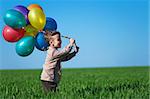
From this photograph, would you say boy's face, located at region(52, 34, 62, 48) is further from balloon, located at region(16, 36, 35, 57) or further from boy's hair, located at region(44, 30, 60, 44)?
balloon, located at region(16, 36, 35, 57)

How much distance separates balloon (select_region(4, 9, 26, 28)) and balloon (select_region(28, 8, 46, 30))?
0.16 m

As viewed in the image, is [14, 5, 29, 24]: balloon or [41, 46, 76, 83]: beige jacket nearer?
[41, 46, 76, 83]: beige jacket

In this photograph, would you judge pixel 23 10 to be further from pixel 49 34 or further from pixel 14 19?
pixel 49 34

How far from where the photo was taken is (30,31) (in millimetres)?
8047

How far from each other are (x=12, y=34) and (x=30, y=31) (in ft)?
1.17

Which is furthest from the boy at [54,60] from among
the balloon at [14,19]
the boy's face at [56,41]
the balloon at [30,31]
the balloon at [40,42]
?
the balloon at [14,19]

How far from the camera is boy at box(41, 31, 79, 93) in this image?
7.57 metres

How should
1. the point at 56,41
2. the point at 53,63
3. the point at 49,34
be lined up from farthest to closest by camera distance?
the point at 49,34
the point at 56,41
the point at 53,63

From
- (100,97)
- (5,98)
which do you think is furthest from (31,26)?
(100,97)

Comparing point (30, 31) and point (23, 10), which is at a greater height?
point (23, 10)

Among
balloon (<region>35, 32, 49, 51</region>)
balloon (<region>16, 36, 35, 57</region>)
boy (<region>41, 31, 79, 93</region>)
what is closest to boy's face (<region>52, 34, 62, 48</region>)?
boy (<region>41, 31, 79, 93</region>)

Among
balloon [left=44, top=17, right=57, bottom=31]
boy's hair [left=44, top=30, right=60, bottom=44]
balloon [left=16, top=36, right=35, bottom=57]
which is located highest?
balloon [left=44, top=17, right=57, bottom=31]

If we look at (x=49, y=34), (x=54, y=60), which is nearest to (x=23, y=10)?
(x=49, y=34)

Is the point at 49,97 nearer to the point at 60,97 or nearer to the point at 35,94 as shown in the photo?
the point at 60,97
